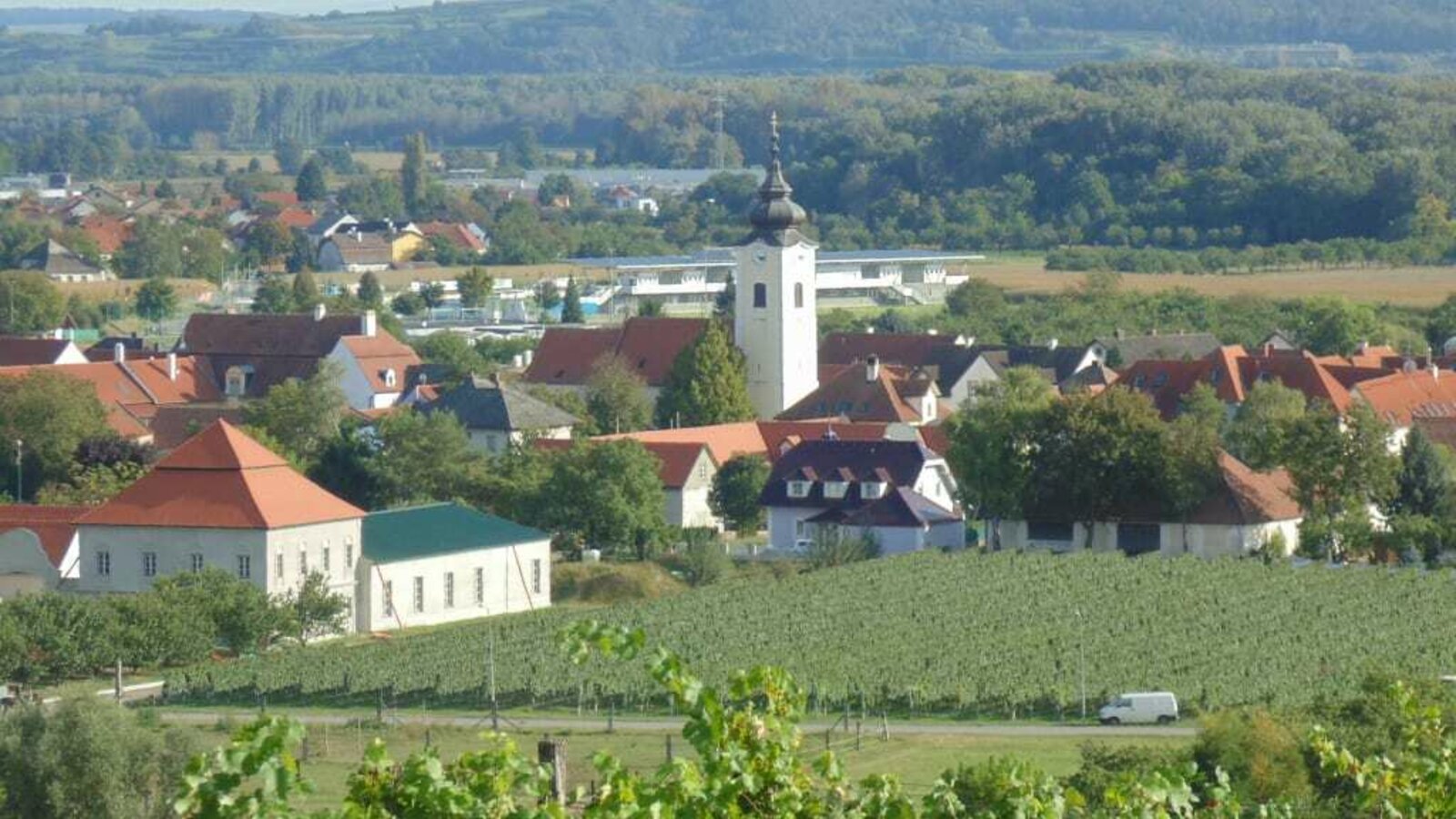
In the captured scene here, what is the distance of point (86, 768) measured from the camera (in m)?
22.7

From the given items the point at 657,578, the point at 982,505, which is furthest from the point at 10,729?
the point at 982,505

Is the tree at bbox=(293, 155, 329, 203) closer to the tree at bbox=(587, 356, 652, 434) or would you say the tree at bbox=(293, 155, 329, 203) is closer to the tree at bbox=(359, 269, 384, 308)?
the tree at bbox=(359, 269, 384, 308)

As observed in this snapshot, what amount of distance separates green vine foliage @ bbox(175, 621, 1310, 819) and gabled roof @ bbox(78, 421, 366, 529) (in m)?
25.0

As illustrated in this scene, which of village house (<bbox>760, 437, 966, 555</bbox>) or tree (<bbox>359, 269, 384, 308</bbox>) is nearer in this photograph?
village house (<bbox>760, 437, 966, 555</bbox>)

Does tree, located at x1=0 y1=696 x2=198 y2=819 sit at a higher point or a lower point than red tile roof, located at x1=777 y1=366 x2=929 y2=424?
lower

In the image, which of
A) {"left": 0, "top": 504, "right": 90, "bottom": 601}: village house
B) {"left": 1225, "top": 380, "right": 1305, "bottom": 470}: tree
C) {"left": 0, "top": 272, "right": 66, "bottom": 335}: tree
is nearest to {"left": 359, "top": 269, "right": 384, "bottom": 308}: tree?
{"left": 0, "top": 272, "right": 66, "bottom": 335}: tree

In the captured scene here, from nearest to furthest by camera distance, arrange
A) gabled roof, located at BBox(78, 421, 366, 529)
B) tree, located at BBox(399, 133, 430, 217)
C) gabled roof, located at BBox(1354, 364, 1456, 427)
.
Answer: gabled roof, located at BBox(78, 421, 366, 529) < gabled roof, located at BBox(1354, 364, 1456, 427) < tree, located at BBox(399, 133, 430, 217)

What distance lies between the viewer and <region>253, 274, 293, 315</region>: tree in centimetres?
7862

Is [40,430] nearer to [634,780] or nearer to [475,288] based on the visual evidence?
[634,780]

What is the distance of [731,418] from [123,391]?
930cm

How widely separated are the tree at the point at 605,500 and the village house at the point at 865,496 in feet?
6.33

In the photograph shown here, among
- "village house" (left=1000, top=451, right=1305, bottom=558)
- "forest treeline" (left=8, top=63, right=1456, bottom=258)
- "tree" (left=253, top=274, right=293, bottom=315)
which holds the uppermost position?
"forest treeline" (left=8, top=63, right=1456, bottom=258)

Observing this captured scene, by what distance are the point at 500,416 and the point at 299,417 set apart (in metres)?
2.96

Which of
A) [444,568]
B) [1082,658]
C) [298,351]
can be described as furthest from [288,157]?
[1082,658]
